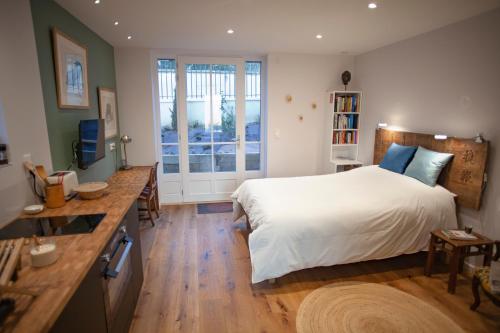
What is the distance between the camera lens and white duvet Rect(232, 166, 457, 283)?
8.36 feet

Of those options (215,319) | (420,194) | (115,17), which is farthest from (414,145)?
(115,17)

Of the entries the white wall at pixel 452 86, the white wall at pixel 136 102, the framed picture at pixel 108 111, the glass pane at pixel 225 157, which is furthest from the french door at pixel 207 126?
the white wall at pixel 452 86

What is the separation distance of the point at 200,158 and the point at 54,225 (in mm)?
3134

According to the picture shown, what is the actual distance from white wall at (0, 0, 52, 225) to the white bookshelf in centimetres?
396

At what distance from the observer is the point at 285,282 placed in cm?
274

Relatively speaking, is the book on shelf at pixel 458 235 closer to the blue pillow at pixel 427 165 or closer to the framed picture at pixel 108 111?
the blue pillow at pixel 427 165

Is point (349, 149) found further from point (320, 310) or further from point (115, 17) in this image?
point (115, 17)

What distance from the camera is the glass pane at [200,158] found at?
4.89 meters

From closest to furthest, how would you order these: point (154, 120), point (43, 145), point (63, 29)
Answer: point (43, 145) → point (63, 29) → point (154, 120)

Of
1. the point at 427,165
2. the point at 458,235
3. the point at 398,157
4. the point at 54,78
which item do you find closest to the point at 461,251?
the point at 458,235

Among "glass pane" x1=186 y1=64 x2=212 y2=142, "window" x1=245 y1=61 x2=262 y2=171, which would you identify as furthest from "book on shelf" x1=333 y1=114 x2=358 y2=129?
"glass pane" x1=186 y1=64 x2=212 y2=142

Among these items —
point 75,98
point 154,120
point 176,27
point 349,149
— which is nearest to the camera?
point 75,98

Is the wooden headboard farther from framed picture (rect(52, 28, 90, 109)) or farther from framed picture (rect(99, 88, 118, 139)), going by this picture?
framed picture (rect(99, 88, 118, 139))

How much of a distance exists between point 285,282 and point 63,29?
3.12m
